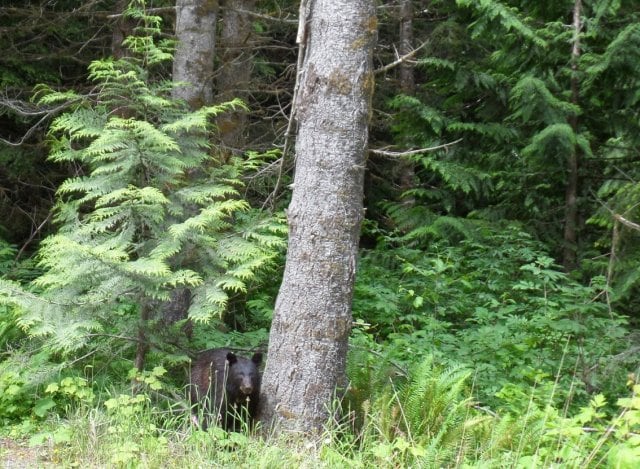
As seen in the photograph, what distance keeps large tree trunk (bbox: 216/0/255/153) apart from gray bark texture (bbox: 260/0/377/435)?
11.9ft

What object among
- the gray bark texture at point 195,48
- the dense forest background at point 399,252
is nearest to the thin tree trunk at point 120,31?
the dense forest background at point 399,252

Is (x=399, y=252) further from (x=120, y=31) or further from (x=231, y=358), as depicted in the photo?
(x=120, y=31)

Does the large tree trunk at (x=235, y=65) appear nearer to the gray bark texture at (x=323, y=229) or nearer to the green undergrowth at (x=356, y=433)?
the gray bark texture at (x=323, y=229)

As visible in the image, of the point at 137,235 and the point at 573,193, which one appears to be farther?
the point at 573,193

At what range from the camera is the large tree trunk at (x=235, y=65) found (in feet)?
31.4

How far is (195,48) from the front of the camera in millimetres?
8422

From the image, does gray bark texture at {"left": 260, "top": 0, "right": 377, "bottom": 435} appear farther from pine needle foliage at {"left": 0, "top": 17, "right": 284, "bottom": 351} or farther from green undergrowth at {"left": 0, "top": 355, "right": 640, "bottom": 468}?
pine needle foliage at {"left": 0, "top": 17, "right": 284, "bottom": 351}

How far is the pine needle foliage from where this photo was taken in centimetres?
630

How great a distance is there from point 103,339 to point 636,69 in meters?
6.99

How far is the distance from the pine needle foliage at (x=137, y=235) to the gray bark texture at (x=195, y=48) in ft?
Result: 3.69

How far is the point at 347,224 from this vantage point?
6008 mm

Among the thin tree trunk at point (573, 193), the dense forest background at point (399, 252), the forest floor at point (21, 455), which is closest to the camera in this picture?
the forest floor at point (21, 455)

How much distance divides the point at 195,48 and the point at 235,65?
1.56 metres

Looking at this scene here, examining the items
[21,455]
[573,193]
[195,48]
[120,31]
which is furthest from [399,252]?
[21,455]
